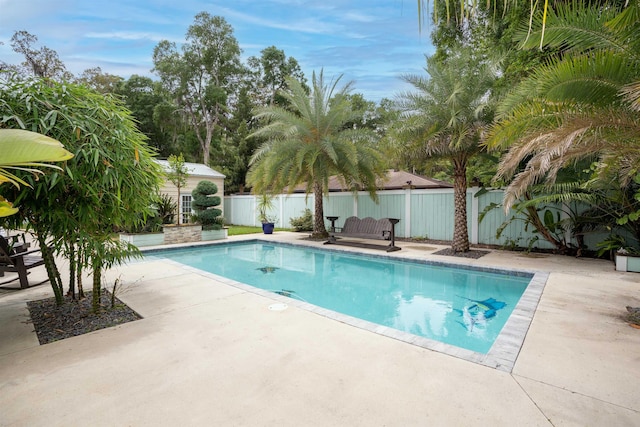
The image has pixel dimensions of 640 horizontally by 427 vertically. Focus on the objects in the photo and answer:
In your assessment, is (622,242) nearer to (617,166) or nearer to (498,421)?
(617,166)

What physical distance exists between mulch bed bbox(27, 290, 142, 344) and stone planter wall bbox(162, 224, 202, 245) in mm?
6671

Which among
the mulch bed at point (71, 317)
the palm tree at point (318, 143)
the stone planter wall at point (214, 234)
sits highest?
the palm tree at point (318, 143)

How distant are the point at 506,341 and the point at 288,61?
100 feet

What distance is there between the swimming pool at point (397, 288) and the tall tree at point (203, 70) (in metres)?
21.2

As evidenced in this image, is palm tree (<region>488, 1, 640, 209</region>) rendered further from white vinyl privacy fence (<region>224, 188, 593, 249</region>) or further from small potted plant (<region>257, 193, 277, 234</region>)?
small potted plant (<region>257, 193, 277, 234</region>)

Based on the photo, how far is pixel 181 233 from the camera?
38.7 feet

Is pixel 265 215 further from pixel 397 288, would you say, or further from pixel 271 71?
pixel 271 71

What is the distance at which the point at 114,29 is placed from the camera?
41.1ft

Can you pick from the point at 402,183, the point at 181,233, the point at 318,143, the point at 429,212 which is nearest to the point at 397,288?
the point at 429,212

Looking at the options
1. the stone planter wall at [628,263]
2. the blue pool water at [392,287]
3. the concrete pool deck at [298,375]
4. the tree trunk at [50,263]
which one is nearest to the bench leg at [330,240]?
the blue pool water at [392,287]

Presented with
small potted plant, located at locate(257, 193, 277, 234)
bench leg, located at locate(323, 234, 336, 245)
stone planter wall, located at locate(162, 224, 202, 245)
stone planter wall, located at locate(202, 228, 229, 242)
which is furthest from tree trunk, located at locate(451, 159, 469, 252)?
stone planter wall, located at locate(162, 224, 202, 245)

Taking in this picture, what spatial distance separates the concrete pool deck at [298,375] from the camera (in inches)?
89.4

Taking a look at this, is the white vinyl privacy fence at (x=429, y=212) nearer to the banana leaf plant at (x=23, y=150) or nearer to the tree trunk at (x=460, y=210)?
the tree trunk at (x=460, y=210)

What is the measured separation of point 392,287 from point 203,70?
1124 inches
